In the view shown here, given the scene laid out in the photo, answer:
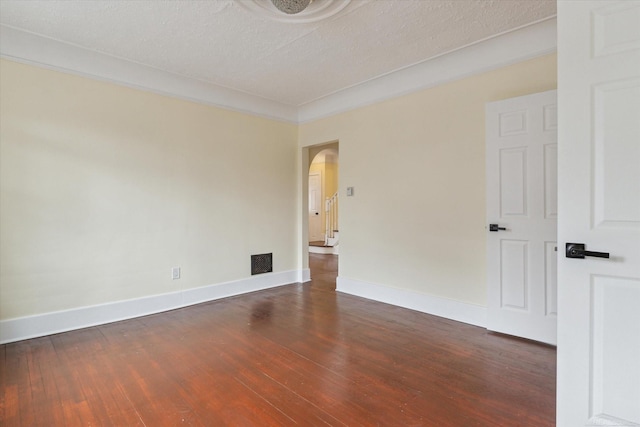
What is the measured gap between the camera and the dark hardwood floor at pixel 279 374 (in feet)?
5.68

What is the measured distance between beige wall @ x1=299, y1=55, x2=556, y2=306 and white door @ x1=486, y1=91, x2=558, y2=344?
0.55ft

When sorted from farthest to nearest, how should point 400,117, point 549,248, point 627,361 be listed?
point 400,117 → point 549,248 → point 627,361

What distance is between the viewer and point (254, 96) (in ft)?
14.1

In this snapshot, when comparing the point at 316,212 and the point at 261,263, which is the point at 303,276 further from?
the point at 316,212

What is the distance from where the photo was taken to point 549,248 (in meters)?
2.60

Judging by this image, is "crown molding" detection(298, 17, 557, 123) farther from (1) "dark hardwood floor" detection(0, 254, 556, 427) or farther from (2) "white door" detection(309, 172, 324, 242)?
(2) "white door" detection(309, 172, 324, 242)

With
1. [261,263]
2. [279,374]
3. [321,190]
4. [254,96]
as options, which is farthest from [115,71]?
[321,190]

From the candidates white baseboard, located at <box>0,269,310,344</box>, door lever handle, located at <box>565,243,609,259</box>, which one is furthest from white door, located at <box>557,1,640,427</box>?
white baseboard, located at <box>0,269,310,344</box>

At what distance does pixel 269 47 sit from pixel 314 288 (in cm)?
316

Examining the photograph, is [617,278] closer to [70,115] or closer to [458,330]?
[458,330]

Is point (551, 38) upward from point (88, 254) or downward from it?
upward

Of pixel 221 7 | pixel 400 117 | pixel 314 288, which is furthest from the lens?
pixel 314 288

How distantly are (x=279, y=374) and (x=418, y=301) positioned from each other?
77.1 inches

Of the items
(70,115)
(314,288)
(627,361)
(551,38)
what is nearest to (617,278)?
(627,361)
